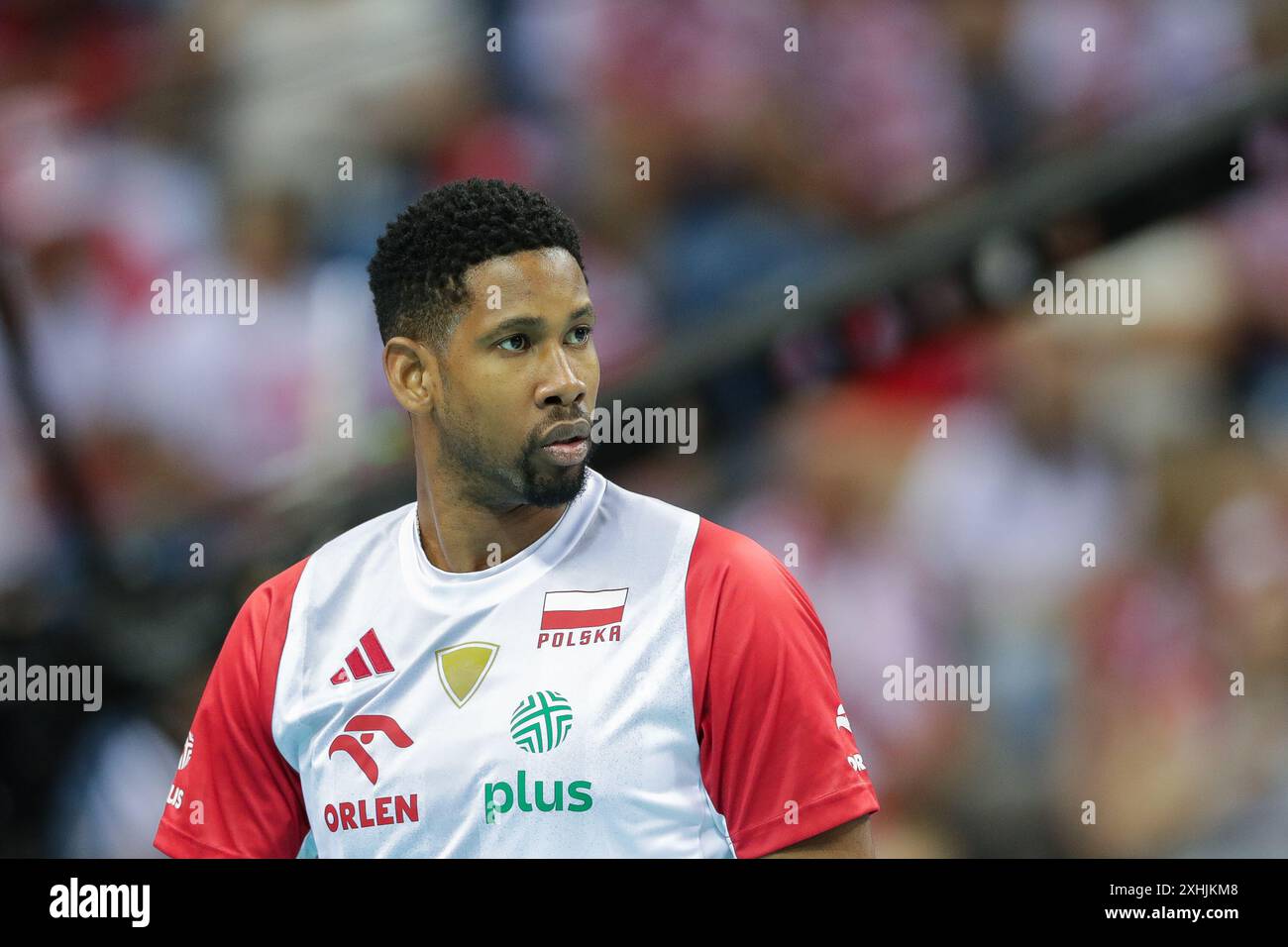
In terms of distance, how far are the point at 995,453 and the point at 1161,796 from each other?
1132 mm

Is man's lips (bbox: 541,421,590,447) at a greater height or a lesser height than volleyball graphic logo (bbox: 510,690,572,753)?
greater

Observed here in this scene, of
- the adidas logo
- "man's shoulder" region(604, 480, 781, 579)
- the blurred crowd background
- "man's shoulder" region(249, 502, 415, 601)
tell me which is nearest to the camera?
"man's shoulder" region(604, 480, 781, 579)

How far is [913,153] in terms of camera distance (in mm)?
4562

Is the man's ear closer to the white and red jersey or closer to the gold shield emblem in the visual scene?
the white and red jersey

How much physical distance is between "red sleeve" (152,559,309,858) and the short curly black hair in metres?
0.58

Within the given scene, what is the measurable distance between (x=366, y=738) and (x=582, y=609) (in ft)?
1.32

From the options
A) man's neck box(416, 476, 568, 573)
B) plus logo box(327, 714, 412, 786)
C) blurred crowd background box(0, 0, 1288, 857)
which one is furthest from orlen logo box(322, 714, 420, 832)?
blurred crowd background box(0, 0, 1288, 857)

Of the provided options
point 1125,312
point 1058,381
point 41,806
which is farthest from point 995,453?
point 41,806

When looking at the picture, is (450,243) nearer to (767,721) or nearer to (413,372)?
(413,372)

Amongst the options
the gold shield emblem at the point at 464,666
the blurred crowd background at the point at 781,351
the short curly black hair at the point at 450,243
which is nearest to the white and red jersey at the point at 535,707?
the gold shield emblem at the point at 464,666

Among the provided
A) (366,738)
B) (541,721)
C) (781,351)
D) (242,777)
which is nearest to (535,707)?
(541,721)

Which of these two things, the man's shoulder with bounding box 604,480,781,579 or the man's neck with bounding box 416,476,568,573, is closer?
the man's shoulder with bounding box 604,480,781,579

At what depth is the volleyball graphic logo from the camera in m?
2.18

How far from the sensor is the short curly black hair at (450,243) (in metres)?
2.25
